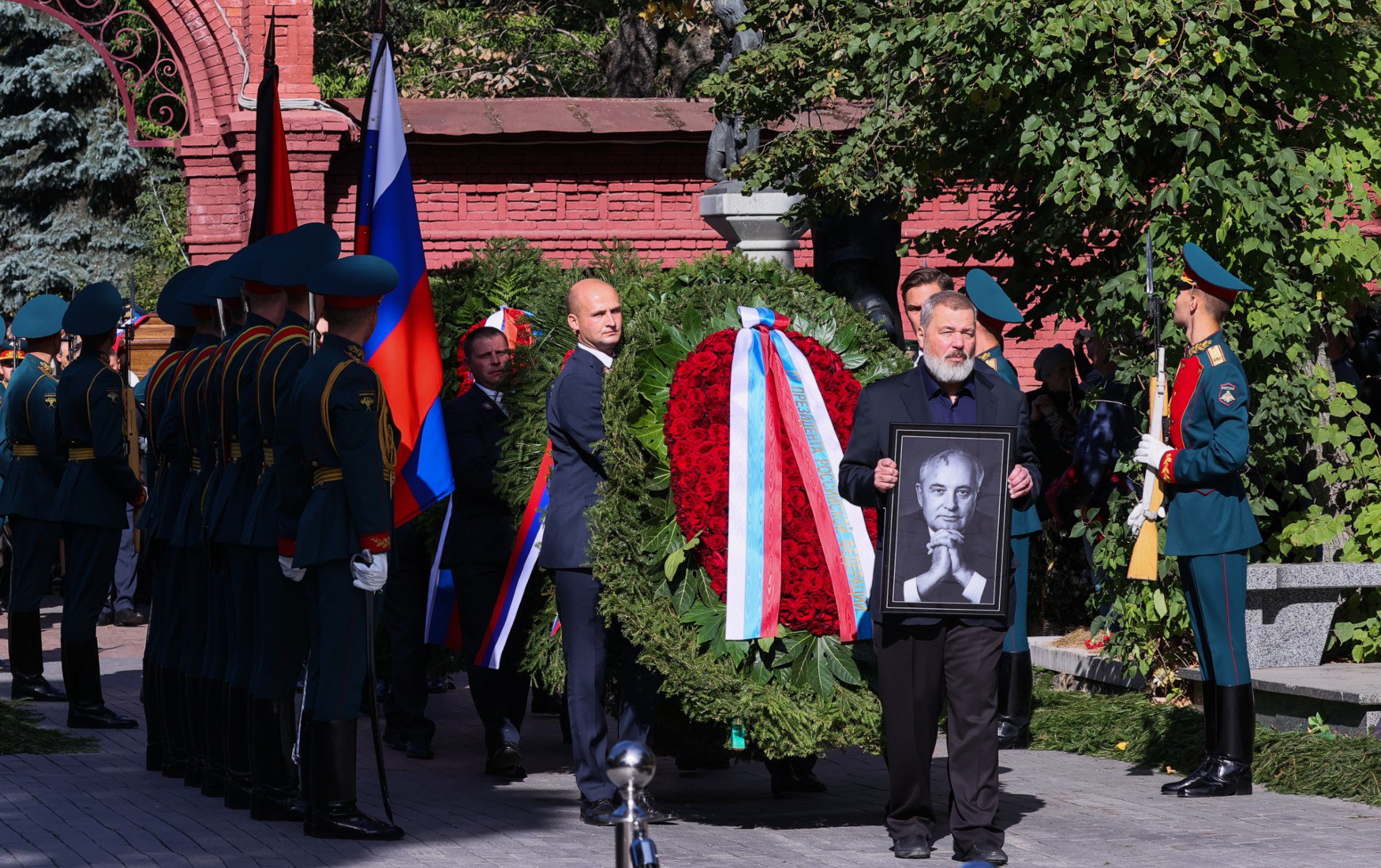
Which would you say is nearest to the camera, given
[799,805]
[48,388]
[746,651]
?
[746,651]

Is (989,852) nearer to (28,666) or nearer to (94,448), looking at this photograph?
(94,448)

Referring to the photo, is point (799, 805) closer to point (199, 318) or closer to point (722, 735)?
point (722, 735)

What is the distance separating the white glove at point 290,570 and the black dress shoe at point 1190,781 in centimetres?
338

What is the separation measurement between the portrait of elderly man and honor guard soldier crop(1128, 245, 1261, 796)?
1.47m

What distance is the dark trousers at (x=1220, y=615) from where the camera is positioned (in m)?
7.19

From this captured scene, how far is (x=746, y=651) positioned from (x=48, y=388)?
205 inches

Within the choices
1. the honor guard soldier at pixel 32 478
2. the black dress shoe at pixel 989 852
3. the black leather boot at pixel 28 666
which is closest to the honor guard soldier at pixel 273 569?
the black dress shoe at pixel 989 852

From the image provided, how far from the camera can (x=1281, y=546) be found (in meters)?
8.95

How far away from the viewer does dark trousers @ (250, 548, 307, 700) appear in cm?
689

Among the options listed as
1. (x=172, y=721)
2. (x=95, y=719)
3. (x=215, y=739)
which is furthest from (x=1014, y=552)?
(x=95, y=719)

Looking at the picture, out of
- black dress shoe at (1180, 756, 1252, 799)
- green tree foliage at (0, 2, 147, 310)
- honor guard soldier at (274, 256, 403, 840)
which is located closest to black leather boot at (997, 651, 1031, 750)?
black dress shoe at (1180, 756, 1252, 799)

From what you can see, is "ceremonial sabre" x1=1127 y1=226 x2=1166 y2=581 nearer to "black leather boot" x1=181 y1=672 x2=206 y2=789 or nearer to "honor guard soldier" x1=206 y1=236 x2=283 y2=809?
"honor guard soldier" x1=206 y1=236 x2=283 y2=809

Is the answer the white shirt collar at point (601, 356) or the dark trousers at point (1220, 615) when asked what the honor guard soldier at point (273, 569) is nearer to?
the white shirt collar at point (601, 356)

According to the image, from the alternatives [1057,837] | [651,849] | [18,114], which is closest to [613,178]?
[1057,837]
